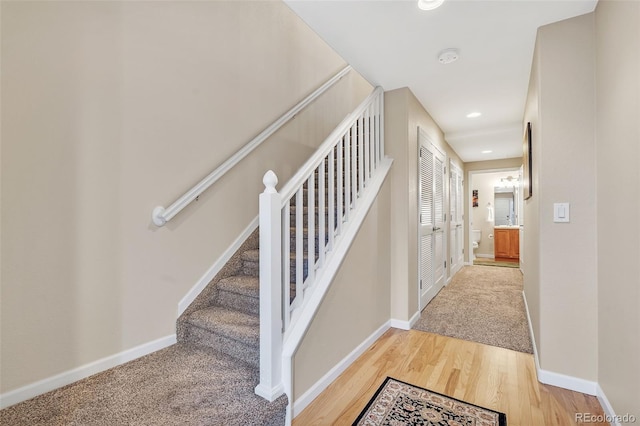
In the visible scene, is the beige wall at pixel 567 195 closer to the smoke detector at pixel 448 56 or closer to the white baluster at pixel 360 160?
the smoke detector at pixel 448 56

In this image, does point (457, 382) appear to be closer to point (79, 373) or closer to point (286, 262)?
point (286, 262)

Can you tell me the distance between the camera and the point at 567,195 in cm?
175

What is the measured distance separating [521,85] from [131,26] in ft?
A: 10.2

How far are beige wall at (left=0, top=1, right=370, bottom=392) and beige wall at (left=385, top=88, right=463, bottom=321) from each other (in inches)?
53.0

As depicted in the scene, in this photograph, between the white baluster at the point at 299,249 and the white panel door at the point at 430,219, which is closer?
the white baluster at the point at 299,249

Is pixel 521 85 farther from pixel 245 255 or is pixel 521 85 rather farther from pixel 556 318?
pixel 245 255

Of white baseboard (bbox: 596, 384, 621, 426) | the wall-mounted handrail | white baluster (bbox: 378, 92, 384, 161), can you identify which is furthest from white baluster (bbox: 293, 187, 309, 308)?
white baseboard (bbox: 596, 384, 621, 426)

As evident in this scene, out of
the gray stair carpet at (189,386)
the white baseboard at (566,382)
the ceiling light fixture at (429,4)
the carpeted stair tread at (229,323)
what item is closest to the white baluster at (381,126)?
the ceiling light fixture at (429,4)

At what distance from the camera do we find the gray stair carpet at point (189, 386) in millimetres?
1227

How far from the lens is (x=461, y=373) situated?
6.46ft

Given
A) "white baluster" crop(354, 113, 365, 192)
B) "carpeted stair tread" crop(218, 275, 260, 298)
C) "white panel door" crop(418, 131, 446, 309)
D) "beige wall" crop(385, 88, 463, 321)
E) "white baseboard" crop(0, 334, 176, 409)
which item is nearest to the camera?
"white baseboard" crop(0, 334, 176, 409)

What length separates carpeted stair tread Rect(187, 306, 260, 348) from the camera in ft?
5.34

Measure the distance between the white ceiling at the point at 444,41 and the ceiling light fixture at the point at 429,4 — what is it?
3cm

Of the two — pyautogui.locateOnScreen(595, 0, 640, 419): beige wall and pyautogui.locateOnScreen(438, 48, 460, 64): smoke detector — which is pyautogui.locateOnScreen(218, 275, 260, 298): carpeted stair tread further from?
pyautogui.locateOnScreen(438, 48, 460, 64): smoke detector
